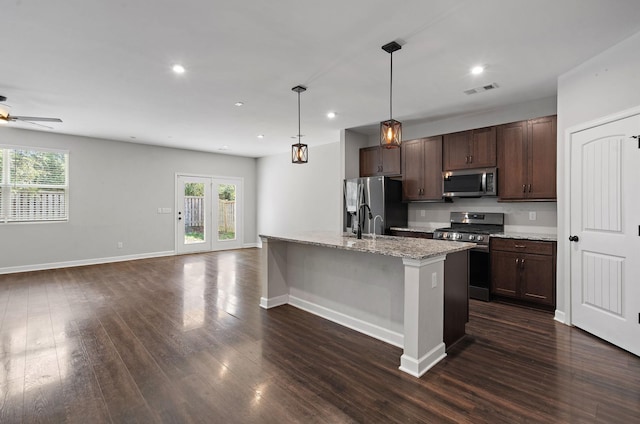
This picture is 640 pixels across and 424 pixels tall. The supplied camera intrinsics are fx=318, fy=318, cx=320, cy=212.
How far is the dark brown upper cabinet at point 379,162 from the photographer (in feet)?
18.0

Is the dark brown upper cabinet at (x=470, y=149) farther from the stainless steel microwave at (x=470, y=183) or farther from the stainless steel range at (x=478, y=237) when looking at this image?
A: the stainless steel range at (x=478, y=237)

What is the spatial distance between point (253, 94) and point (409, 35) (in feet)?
7.02

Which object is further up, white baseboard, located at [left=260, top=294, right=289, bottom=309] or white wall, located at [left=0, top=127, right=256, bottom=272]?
white wall, located at [left=0, top=127, right=256, bottom=272]

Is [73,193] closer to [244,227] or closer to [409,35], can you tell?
[244,227]

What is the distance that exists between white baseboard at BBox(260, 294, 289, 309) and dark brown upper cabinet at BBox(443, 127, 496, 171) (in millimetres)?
3075

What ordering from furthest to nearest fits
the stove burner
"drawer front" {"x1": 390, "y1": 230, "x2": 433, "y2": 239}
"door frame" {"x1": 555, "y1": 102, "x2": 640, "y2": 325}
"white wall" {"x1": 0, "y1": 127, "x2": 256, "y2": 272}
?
"white wall" {"x1": 0, "y1": 127, "x2": 256, "y2": 272}
"drawer front" {"x1": 390, "y1": 230, "x2": 433, "y2": 239}
the stove burner
"door frame" {"x1": 555, "y1": 102, "x2": 640, "y2": 325}

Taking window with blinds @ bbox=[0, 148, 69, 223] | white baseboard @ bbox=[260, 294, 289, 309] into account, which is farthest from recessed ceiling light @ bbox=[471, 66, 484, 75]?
window with blinds @ bbox=[0, 148, 69, 223]

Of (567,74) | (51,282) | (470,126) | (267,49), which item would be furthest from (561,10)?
(51,282)

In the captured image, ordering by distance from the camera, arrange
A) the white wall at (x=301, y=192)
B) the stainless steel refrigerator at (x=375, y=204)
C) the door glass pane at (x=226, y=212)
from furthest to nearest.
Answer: the door glass pane at (x=226, y=212), the white wall at (x=301, y=192), the stainless steel refrigerator at (x=375, y=204)

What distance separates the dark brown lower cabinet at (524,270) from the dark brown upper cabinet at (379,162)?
2030 mm

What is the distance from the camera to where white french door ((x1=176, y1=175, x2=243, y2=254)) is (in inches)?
315

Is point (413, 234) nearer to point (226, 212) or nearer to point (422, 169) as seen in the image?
point (422, 169)

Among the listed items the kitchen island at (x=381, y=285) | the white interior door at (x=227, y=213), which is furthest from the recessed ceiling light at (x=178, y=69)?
the white interior door at (x=227, y=213)

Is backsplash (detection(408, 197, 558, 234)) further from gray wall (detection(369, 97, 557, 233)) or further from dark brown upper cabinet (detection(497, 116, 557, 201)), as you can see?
dark brown upper cabinet (detection(497, 116, 557, 201))
